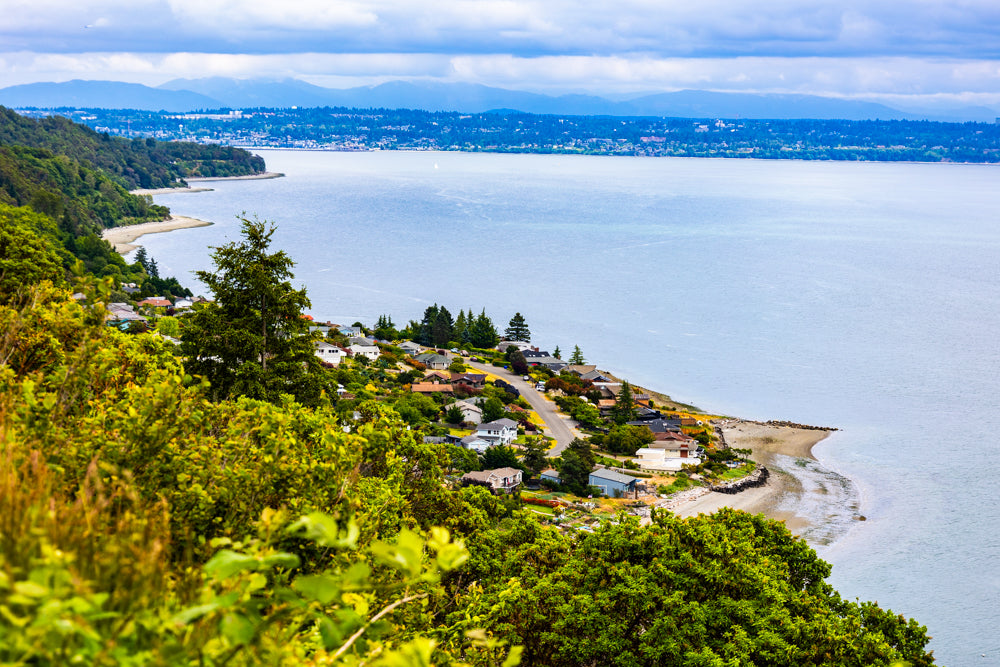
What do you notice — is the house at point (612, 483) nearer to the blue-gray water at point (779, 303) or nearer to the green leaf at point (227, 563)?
the blue-gray water at point (779, 303)

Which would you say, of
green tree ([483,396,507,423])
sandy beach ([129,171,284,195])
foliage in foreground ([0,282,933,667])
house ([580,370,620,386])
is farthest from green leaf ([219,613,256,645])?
sandy beach ([129,171,284,195])

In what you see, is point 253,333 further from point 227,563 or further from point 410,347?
point 410,347

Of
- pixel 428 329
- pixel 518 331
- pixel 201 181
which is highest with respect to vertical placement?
pixel 201 181

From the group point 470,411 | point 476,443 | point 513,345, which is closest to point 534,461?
point 476,443

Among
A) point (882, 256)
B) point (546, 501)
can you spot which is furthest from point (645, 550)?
point (882, 256)

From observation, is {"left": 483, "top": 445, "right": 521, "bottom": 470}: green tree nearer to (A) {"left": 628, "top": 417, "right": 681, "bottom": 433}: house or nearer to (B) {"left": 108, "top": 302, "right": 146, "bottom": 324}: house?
(A) {"left": 628, "top": 417, "right": 681, "bottom": 433}: house

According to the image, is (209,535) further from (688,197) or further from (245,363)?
(688,197)
